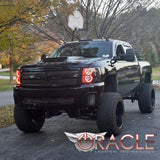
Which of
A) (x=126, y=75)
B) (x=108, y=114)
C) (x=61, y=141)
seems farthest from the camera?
(x=126, y=75)

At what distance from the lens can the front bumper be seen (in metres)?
5.15

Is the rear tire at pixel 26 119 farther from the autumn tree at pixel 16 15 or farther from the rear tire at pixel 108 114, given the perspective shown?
the autumn tree at pixel 16 15

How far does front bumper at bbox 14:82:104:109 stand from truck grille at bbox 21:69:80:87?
0.11 metres

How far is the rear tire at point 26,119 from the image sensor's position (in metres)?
5.97

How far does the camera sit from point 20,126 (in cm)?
605

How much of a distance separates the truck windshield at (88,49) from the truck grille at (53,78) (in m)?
1.47

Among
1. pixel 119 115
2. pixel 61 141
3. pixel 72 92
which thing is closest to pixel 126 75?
pixel 119 115

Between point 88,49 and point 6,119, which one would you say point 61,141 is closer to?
point 88,49

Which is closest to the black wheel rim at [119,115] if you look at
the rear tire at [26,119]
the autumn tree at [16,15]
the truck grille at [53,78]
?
the truck grille at [53,78]

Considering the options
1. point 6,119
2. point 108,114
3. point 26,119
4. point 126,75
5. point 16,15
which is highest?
point 16,15

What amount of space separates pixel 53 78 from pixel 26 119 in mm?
1176

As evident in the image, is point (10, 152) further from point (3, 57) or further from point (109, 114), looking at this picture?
point (3, 57)

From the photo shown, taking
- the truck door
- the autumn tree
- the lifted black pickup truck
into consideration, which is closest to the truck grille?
the lifted black pickup truck

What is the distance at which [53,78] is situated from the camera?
536 cm
